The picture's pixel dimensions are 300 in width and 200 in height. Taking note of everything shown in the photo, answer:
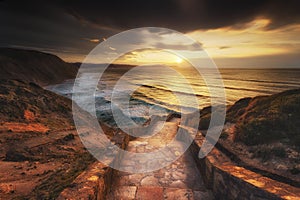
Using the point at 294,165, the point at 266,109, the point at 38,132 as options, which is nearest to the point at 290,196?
the point at 294,165

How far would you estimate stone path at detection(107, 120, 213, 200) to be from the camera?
3.93 metres

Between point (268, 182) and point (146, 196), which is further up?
point (268, 182)

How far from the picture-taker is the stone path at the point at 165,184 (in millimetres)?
3930

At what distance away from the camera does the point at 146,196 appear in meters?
3.89

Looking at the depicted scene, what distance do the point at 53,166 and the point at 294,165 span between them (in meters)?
5.49

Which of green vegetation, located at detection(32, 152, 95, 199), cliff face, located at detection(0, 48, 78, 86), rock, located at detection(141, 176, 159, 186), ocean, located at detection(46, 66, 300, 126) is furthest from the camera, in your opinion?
cliff face, located at detection(0, 48, 78, 86)

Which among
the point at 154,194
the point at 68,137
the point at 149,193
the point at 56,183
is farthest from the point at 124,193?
the point at 68,137

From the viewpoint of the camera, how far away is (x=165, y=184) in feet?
14.4

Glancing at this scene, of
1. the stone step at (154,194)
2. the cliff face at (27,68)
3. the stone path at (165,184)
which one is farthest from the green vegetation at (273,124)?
the cliff face at (27,68)

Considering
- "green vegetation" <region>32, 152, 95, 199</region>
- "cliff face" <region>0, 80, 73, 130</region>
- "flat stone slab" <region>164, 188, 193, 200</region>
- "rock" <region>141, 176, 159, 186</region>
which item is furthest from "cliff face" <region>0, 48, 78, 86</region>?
"flat stone slab" <region>164, 188, 193, 200</region>

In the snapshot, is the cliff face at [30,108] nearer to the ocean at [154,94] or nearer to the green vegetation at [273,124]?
the ocean at [154,94]

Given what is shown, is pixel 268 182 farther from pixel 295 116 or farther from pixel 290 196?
pixel 295 116

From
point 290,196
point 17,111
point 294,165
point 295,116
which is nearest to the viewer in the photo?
point 290,196

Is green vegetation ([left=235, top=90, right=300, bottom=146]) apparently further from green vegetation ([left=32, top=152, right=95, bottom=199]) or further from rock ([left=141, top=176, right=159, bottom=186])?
green vegetation ([left=32, top=152, right=95, bottom=199])
